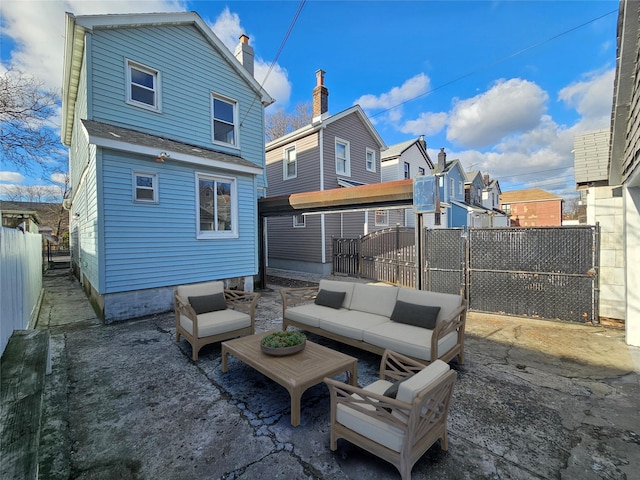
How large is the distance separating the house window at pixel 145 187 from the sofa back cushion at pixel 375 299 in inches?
214

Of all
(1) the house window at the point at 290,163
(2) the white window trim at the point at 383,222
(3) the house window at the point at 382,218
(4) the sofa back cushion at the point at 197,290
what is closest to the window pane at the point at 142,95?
(4) the sofa back cushion at the point at 197,290

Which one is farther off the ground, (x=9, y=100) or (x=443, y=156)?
(x=443, y=156)

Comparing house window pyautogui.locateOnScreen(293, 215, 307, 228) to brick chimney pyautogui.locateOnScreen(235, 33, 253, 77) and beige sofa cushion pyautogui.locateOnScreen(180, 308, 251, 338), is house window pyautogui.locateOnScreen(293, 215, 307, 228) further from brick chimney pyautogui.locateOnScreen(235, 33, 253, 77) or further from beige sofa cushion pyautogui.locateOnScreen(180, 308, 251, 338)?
beige sofa cushion pyautogui.locateOnScreen(180, 308, 251, 338)

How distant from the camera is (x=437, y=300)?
4.19 meters

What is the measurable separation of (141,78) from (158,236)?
4.17m

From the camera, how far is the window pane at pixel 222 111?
29.0ft

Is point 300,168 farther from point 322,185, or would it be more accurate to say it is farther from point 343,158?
point 343,158

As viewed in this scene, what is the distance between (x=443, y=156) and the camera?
2034 cm

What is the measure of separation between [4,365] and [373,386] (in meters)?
3.52

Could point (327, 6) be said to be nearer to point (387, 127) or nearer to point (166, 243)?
point (166, 243)

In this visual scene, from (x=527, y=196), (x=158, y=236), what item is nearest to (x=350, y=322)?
(x=158, y=236)

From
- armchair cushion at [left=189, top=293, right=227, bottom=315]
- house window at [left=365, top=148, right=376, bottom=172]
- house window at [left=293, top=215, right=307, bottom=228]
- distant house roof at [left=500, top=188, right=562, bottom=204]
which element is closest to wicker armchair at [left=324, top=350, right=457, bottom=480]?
armchair cushion at [left=189, top=293, right=227, bottom=315]

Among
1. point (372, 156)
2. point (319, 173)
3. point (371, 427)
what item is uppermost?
point (372, 156)

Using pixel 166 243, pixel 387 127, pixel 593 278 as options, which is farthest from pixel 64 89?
pixel 593 278
